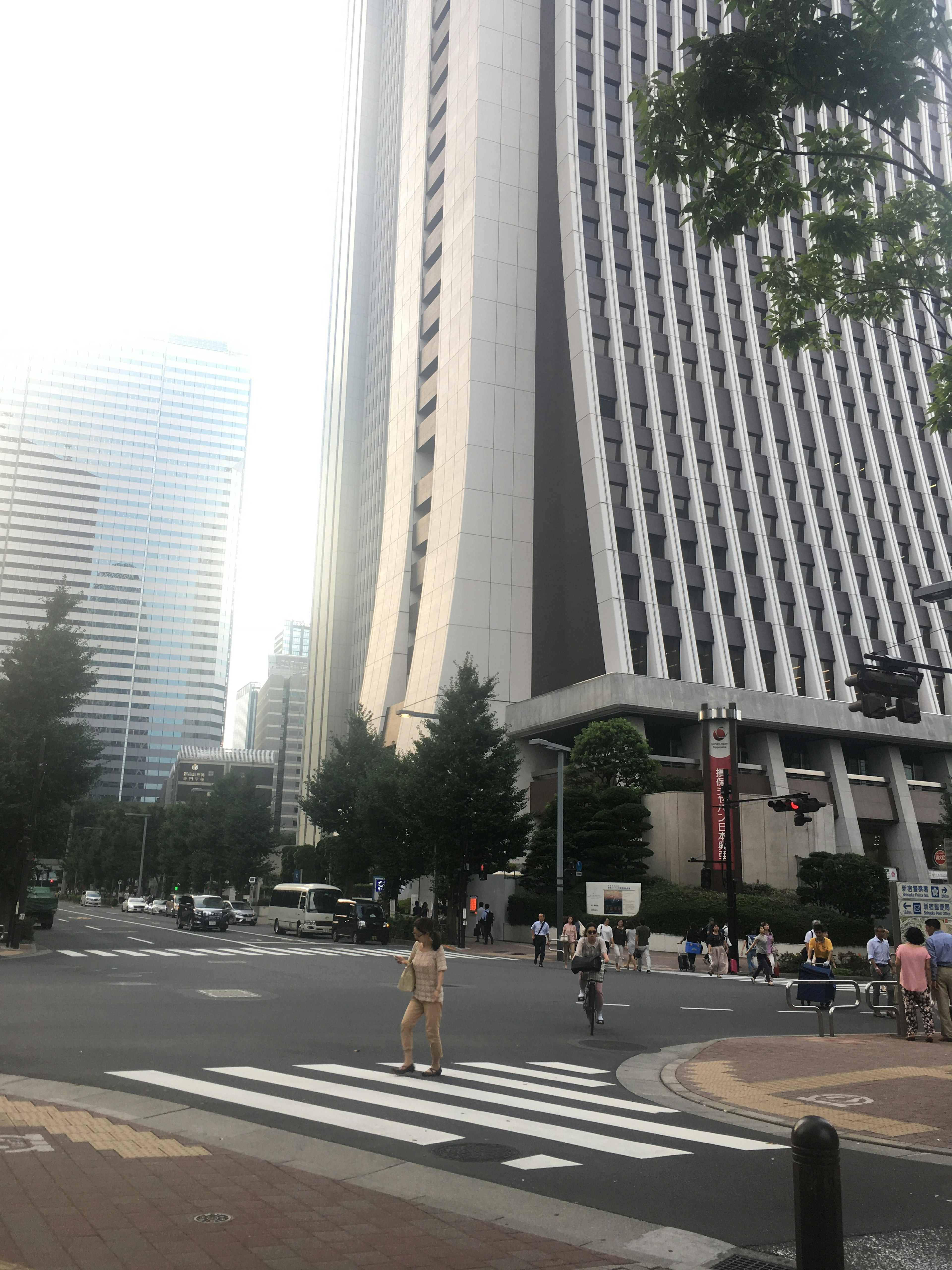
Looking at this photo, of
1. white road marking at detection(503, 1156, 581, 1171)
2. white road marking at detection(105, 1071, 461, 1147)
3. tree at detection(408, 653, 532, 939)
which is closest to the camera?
white road marking at detection(503, 1156, 581, 1171)

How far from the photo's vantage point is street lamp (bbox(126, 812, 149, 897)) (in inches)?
4168

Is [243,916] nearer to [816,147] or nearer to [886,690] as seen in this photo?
[886,690]

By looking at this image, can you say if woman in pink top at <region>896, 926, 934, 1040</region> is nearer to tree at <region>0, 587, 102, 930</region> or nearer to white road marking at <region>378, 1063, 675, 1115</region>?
white road marking at <region>378, 1063, 675, 1115</region>

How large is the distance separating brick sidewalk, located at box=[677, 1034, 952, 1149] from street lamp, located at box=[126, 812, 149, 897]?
316 ft

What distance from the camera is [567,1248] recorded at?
17.6ft

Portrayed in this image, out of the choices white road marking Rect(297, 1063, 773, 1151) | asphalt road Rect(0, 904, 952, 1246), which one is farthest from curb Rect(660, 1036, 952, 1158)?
white road marking Rect(297, 1063, 773, 1151)

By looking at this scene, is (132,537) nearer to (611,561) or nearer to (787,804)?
(611,561)

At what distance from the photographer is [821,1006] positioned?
659 inches

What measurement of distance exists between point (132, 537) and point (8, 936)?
175693 millimetres

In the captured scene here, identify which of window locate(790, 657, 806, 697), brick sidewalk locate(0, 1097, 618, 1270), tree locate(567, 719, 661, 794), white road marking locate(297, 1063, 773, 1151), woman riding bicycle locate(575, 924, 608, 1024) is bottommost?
white road marking locate(297, 1063, 773, 1151)

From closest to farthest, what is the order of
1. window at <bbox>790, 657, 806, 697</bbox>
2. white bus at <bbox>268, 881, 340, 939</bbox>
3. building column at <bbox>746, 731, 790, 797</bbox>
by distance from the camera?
white bus at <bbox>268, 881, 340, 939</bbox>
building column at <bbox>746, 731, 790, 797</bbox>
window at <bbox>790, 657, 806, 697</bbox>

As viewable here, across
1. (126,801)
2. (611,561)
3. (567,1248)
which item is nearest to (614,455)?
(611,561)

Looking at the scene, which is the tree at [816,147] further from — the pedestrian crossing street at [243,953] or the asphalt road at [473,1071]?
the pedestrian crossing street at [243,953]

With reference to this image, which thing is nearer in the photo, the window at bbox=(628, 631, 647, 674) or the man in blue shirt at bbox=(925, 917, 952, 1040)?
the man in blue shirt at bbox=(925, 917, 952, 1040)
